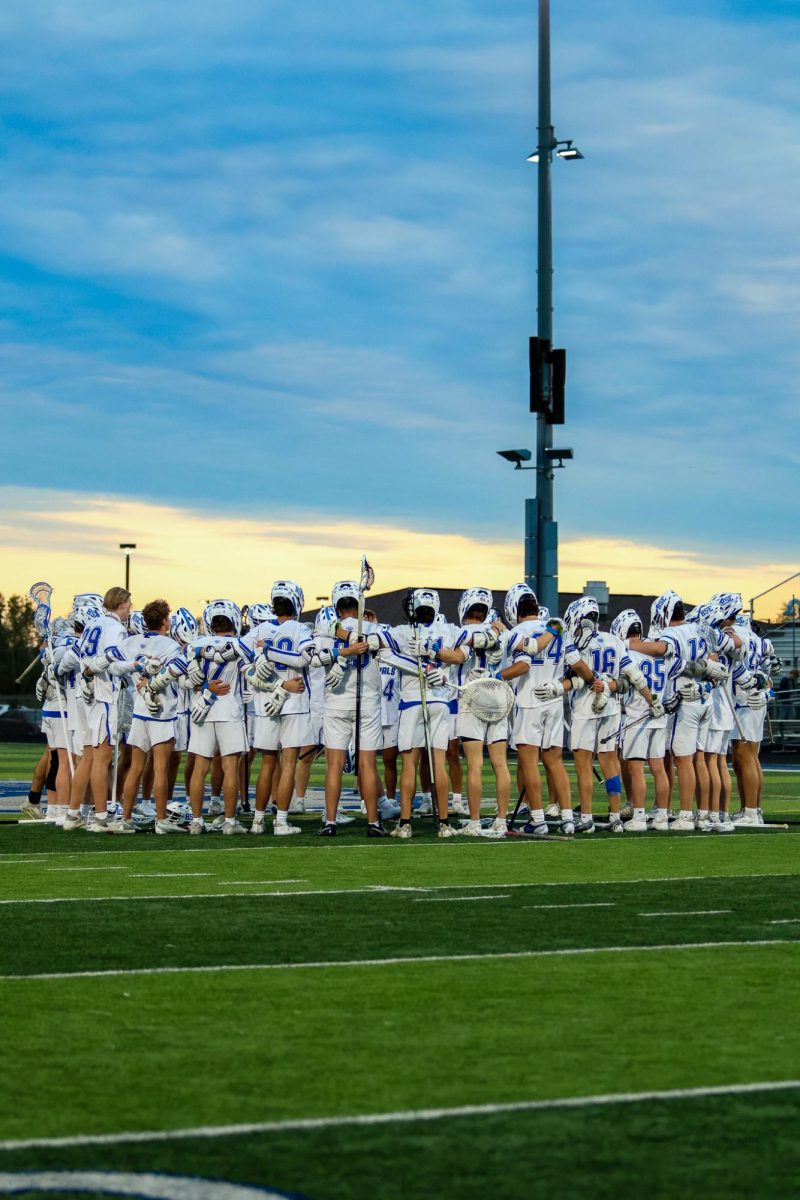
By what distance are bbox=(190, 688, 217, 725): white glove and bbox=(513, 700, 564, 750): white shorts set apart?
2.51 metres

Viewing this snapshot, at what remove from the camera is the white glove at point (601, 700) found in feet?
54.7

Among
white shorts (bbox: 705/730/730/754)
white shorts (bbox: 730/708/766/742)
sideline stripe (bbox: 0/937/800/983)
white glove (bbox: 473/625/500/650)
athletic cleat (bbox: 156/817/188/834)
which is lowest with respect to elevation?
sideline stripe (bbox: 0/937/800/983)

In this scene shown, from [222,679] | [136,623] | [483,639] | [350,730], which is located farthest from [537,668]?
[136,623]

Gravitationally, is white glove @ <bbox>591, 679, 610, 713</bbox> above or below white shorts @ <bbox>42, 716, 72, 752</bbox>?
above

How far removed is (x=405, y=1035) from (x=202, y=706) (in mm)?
9645

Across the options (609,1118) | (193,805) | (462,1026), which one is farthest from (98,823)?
(609,1118)

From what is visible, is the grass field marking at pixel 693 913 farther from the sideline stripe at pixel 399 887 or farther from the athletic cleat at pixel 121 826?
the athletic cleat at pixel 121 826

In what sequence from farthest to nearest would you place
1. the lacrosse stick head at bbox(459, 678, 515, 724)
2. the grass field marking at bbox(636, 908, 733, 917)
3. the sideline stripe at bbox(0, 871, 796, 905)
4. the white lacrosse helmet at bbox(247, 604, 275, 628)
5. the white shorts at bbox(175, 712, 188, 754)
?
the white lacrosse helmet at bbox(247, 604, 275, 628) < the white shorts at bbox(175, 712, 188, 754) < the lacrosse stick head at bbox(459, 678, 515, 724) < the sideline stripe at bbox(0, 871, 796, 905) < the grass field marking at bbox(636, 908, 733, 917)

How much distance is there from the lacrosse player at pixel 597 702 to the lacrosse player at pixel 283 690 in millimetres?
2402

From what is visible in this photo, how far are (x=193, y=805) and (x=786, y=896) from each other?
685 centimetres

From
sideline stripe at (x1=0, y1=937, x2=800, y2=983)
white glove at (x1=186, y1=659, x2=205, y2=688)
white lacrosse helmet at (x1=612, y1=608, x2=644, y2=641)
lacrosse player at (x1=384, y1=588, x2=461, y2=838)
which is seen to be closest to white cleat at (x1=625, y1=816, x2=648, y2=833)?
white lacrosse helmet at (x1=612, y1=608, x2=644, y2=641)

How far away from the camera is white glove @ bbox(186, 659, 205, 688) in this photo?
623 inches

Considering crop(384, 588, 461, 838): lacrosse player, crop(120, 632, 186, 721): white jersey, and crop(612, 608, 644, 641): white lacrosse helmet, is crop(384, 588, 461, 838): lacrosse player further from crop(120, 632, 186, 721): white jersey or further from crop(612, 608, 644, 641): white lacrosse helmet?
crop(612, 608, 644, 641): white lacrosse helmet

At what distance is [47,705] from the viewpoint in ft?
57.7
